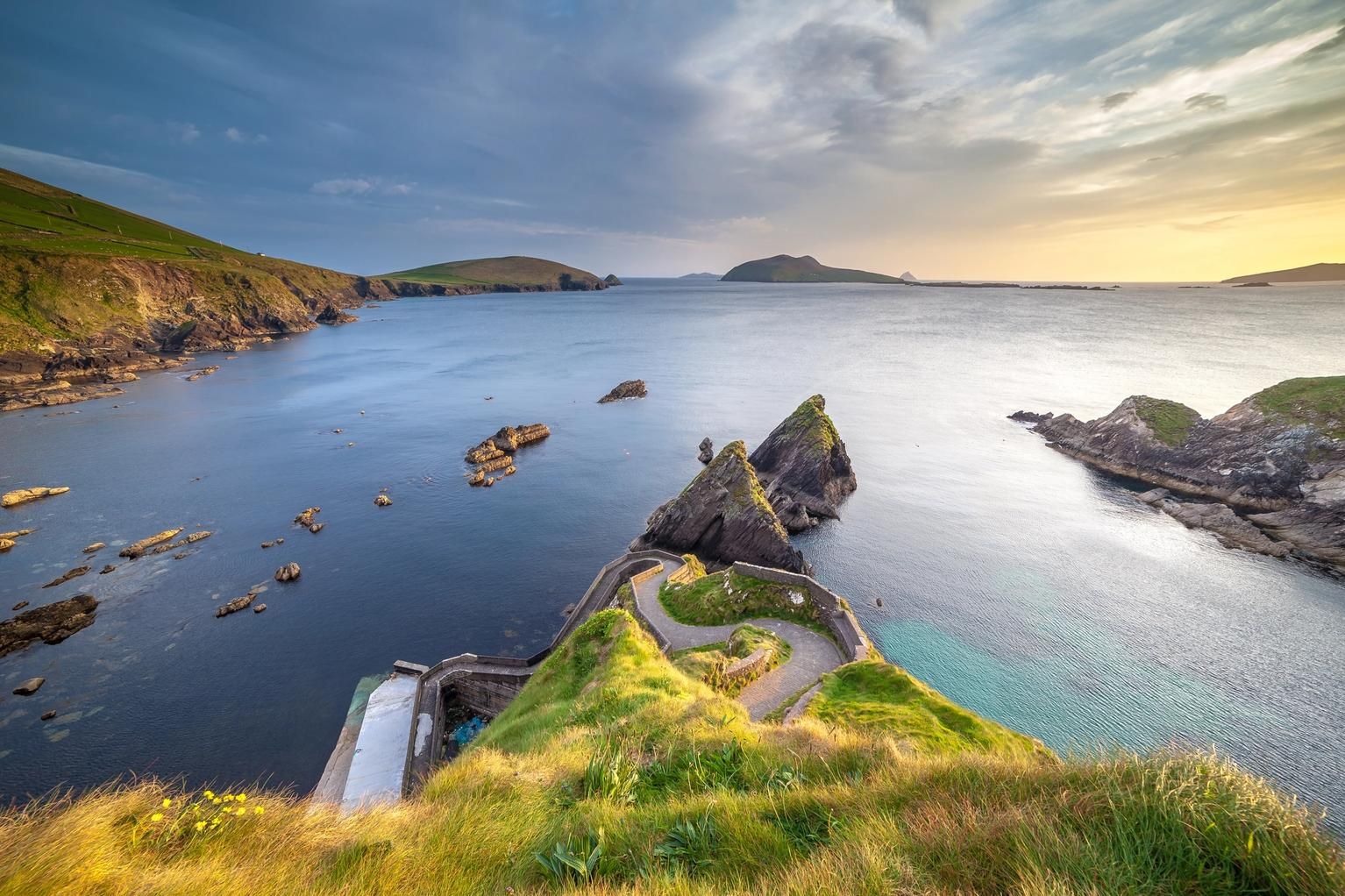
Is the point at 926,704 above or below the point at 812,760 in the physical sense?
below

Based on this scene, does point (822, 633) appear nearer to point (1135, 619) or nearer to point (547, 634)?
point (547, 634)

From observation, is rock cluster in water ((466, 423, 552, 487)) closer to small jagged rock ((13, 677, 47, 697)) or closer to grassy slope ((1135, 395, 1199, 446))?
small jagged rock ((13, 677, 47, 697))

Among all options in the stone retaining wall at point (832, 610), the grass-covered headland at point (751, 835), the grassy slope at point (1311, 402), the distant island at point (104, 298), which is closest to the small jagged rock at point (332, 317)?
the distant island at point (104, 298)

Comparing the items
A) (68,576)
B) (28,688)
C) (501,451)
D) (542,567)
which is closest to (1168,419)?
(542,567)

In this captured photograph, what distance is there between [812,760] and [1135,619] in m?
38.5

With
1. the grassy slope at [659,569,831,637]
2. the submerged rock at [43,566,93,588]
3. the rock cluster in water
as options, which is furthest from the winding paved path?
the submerged rock at [43,566,93,588]

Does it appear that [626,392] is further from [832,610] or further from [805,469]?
[832,610]

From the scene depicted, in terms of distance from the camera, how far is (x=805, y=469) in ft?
166

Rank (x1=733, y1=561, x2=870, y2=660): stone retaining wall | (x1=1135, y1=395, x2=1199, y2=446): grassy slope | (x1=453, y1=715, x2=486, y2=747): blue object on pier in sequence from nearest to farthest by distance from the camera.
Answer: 1. (x1=733, y1=561, x2=870, y2=660): stone retaining wall
2. (x1=453, y1=715, x2=486, y2=747): blue object on pier
3. (x1=1135, y1=395, x2=1199, y2=446): grassy slope

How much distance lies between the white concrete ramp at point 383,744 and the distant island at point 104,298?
92.6m

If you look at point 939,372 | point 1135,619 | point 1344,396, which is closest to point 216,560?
point 1135,619

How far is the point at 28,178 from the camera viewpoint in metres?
171

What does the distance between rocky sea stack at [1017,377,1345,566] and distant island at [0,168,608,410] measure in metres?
144

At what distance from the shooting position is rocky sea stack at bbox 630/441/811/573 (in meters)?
38.5
